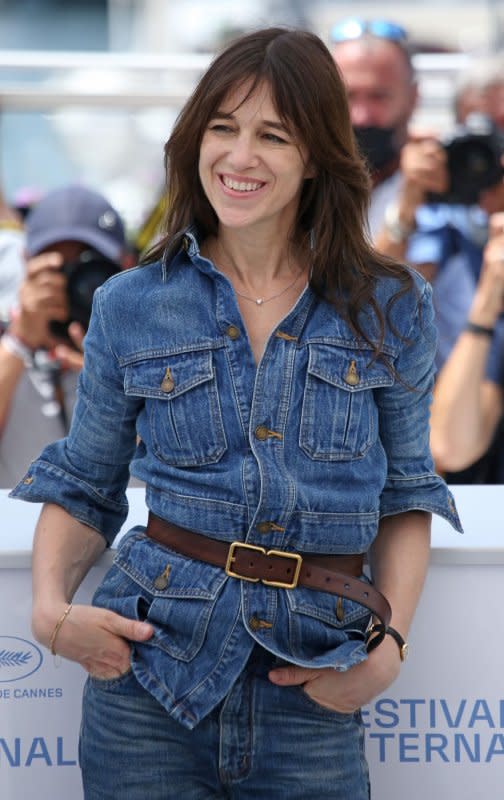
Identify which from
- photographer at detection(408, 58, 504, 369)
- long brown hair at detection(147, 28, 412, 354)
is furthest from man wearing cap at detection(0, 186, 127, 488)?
long brown hair at detection(147, 28, 412, 354)

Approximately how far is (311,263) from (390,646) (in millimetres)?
431

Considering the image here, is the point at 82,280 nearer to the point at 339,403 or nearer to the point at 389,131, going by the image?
the point at 389,131

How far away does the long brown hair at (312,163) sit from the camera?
1.30 metres

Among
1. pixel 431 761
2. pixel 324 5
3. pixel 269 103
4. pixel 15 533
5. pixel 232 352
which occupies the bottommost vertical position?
pixel 431 761

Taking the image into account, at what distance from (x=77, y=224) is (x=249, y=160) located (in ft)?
5.31

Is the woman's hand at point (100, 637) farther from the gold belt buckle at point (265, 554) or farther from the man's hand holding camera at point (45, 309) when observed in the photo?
the man's hand holding camera at point (45, 309)

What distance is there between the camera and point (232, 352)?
4.40 feet

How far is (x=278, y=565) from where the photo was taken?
4.29ft

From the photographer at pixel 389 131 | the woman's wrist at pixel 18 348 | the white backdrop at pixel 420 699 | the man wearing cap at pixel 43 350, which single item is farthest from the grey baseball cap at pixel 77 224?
the white backdrop at pixel 420 699

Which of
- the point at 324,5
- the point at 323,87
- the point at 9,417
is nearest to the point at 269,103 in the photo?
the point at 323,87

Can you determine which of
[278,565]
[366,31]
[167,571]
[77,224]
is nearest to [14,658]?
[167,571]

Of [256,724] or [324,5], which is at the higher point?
[324,5]

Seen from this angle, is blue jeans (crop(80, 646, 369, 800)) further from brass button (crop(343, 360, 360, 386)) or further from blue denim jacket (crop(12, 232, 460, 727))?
brass button (crop(343, 360, 360, 386))

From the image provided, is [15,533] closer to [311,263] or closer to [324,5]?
[311,263]
